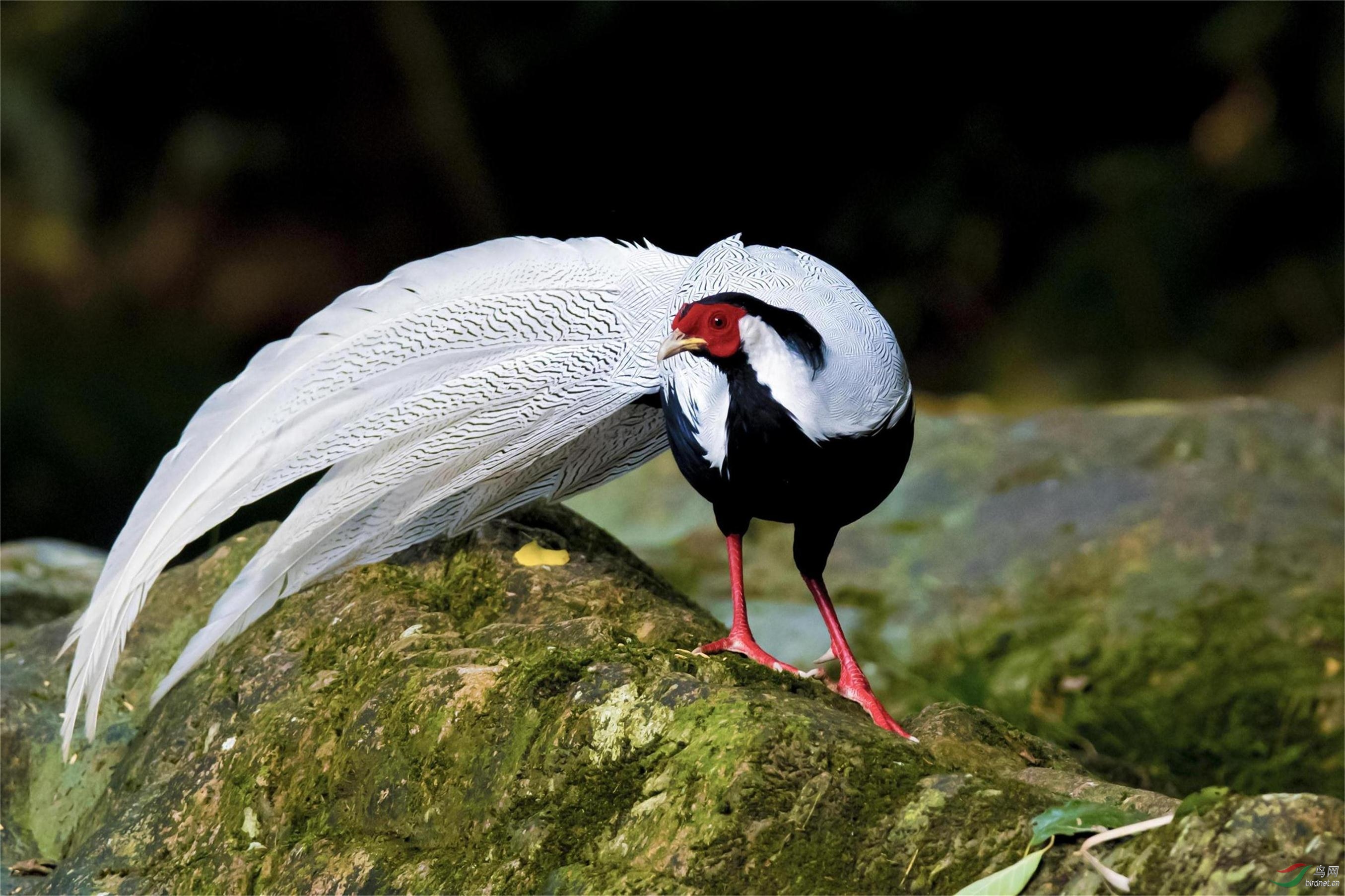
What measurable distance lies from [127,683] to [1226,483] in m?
3.96

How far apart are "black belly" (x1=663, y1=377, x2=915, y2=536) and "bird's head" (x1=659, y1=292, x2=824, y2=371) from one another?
11cm

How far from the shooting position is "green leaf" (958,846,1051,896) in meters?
1.98

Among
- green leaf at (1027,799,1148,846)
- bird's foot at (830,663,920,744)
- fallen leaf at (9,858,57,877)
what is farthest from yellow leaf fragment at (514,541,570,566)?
green leaf at (1027,799,1148,846)

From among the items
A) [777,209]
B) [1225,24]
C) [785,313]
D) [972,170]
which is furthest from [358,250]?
[785,313]

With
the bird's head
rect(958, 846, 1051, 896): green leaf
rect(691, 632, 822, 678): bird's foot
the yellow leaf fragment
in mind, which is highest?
the bird's head

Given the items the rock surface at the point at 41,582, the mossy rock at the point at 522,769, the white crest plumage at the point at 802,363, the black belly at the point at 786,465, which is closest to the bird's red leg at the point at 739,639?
the mossy rock at the point at 522,769

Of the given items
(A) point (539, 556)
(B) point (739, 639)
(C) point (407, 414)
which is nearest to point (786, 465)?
(B) point (739, 639)

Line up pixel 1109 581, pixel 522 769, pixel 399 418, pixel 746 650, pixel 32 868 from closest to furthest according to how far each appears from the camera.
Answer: pixel 522 769
pixel 32 868
pixel 746 650
pixel 399 418
pixel 1109 581

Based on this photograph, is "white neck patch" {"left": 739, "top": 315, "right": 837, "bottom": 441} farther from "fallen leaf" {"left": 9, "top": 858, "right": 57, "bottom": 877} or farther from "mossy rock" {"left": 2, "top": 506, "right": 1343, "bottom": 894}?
"fallen leaf" {"left": 9, "top": 858, "right": 57, "bottom": 877}

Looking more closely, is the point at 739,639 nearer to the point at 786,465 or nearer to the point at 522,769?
the point at 786,465

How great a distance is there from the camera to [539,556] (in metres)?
3.46

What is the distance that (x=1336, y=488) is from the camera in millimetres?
5129

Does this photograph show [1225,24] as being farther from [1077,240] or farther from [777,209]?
[777,209]

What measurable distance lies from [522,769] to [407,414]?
1223mm
